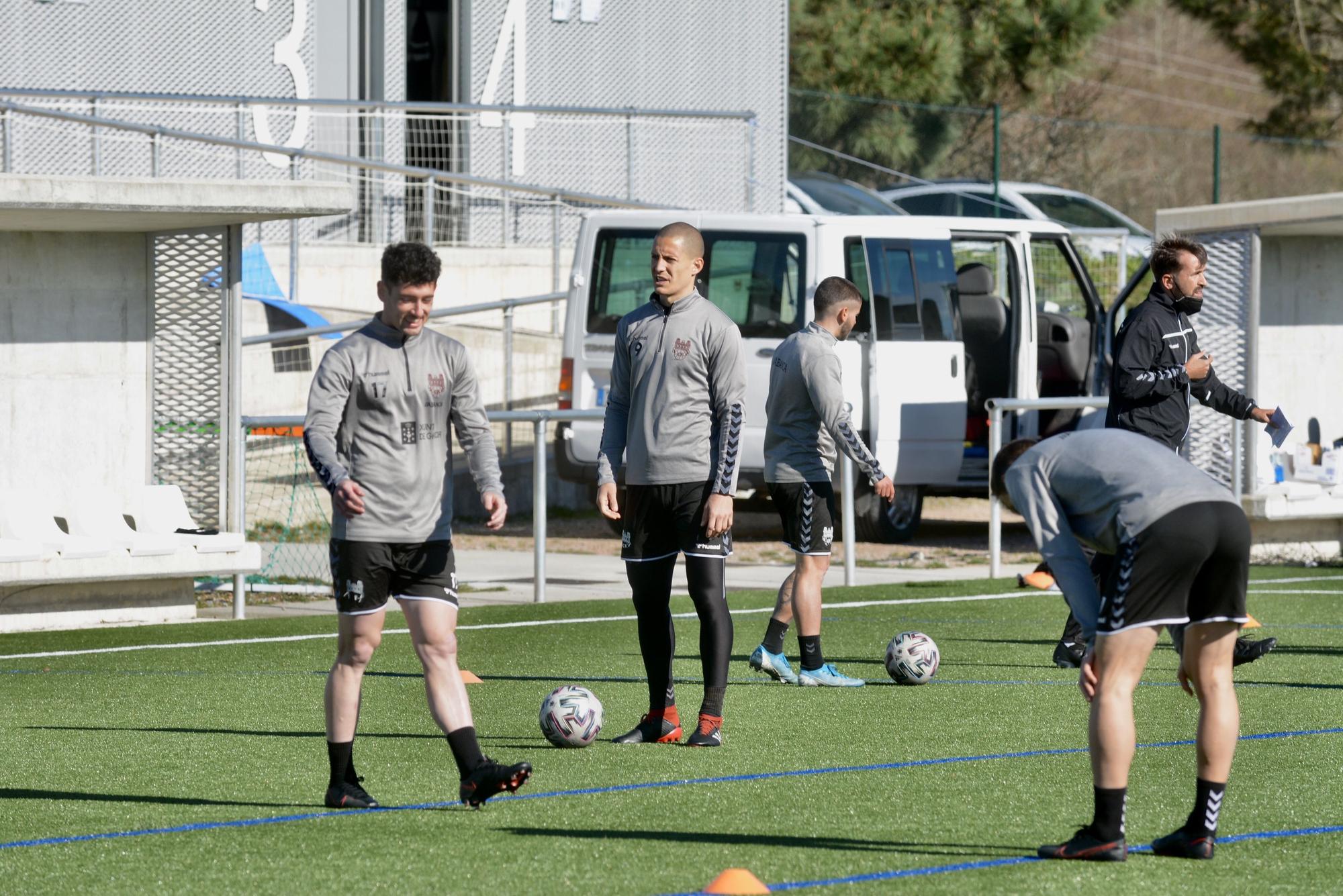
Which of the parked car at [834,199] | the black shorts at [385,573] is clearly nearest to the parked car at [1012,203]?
the parked car at [834,199]

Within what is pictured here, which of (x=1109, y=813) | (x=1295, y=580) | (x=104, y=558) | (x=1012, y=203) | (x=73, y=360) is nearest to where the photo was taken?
(x=1109, y=813)

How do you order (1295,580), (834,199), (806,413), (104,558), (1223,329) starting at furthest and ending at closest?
(834,199) → (1223,329) → (1295,580) → (104,558) → (806,413)

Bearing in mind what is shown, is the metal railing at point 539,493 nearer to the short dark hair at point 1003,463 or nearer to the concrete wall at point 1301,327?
the concrete wall at point 1301,327

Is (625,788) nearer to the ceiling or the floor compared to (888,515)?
nearer to the floor

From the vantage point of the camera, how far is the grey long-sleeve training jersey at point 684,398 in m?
7.27

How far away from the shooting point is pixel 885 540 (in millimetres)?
16234

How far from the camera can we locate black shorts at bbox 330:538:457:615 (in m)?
6.08

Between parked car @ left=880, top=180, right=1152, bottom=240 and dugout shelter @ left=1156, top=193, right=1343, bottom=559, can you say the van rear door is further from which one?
parked car @ left=880, top=180, right=1152, bottom=240

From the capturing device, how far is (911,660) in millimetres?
8984

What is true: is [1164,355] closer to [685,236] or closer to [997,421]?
[685,236]

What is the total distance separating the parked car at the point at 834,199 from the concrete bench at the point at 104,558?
43.6 feet

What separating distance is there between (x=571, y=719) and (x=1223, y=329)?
29.3 ft

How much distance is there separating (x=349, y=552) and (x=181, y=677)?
3738 mm

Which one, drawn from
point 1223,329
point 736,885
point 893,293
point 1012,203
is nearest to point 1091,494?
point 736,885
